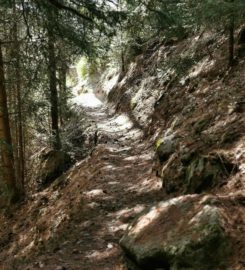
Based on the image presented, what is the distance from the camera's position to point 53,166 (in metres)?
14.0

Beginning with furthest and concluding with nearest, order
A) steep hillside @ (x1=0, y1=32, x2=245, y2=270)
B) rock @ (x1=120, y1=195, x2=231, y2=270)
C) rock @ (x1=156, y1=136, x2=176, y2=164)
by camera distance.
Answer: rock @ (x1=156, y1=136, x2=176, y2=164), steep hillside @ (x1=0, y1=32, x2=245, y2=270), rock @ (x1=120, y1=195, x2=231, y2=270)

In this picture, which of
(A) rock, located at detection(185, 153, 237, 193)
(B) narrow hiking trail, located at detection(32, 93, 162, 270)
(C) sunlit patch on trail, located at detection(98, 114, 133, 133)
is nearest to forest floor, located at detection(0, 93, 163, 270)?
(B) narrow hiking trail, located at detection(32, 93, 162, 270)

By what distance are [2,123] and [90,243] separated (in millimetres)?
5706

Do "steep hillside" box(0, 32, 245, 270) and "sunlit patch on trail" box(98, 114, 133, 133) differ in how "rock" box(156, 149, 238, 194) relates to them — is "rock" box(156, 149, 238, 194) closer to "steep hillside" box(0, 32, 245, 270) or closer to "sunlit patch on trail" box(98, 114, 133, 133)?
"steep hillside" box(0, 32, 245, 270)

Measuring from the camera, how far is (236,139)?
7.12 meters

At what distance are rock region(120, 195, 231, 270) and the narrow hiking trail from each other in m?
0.76

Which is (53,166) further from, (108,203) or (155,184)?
(155,184)

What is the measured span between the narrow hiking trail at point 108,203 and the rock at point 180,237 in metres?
0.76

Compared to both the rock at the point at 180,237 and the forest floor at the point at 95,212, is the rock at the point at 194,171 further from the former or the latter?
the rock at the point at 180,237

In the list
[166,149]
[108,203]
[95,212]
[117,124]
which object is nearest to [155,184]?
[166,149]

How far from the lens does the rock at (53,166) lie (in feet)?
45.6

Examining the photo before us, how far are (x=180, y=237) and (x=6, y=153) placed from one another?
319 inches

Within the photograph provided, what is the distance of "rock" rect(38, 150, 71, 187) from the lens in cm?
1389

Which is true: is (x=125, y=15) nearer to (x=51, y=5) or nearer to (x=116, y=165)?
(x=51, y=5)
